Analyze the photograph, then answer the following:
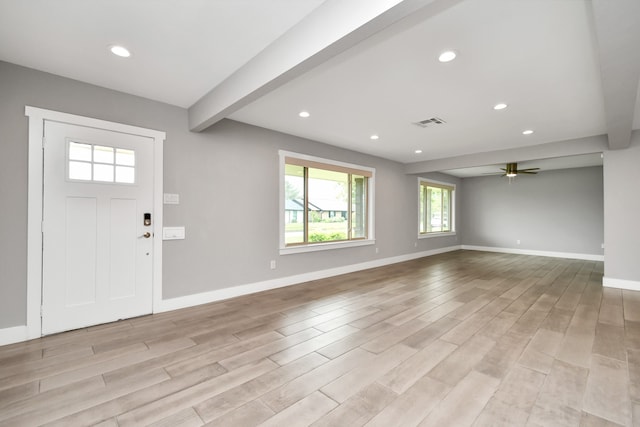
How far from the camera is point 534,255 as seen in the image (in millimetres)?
8352

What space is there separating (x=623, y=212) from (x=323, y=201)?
16.1 feet

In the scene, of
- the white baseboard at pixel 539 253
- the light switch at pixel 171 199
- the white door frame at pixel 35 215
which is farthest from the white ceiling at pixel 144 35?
the white baseboard at pixel 539 253

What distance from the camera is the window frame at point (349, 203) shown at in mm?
4645

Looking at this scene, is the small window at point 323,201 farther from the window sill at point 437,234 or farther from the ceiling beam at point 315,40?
the window sill at point 437,234

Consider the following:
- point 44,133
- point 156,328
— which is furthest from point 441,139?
point 44,133

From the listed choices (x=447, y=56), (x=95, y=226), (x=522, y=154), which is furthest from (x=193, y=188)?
(x=522, y=154)

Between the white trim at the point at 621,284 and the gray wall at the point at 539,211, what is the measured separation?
12.2 feet

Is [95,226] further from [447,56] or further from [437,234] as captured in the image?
[437,234]

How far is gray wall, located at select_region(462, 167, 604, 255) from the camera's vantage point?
7633 mm

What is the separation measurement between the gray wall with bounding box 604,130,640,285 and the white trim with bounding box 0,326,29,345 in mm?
7791

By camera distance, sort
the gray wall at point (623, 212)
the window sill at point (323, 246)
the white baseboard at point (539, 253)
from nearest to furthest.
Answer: the gray wall at point (623, 212), the window sill at point (323, 246), the white baseboard at point (539, 253)

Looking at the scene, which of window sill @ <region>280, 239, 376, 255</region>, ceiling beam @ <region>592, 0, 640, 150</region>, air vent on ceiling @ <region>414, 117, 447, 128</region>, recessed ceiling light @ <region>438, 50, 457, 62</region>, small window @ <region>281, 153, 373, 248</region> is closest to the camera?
ceiling beam @ <region>592, 0, 640, 150</region>

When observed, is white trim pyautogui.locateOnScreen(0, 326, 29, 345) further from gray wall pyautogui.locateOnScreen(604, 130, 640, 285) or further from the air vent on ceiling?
gray wall pyautogui.locateOnScreen(604, 130, 640, 285)

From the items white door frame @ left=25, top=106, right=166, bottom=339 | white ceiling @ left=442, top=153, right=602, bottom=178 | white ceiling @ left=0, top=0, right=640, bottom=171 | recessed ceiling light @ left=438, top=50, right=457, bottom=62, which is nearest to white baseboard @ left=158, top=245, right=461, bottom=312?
white door frame @ left=25, top=106, right=166, bottom=339
